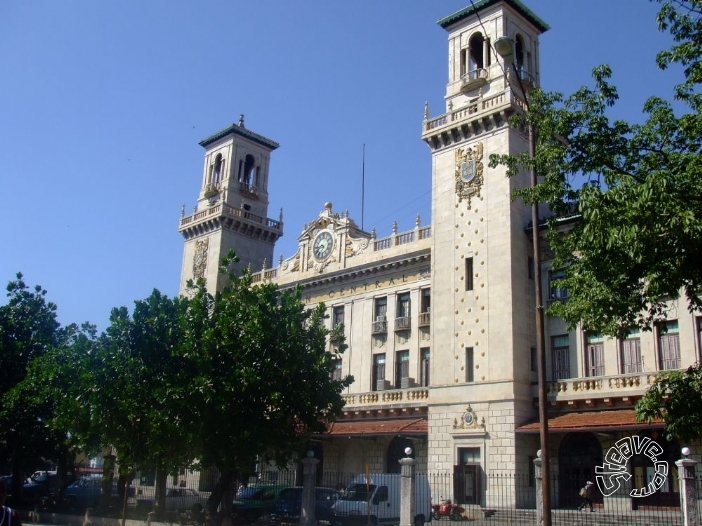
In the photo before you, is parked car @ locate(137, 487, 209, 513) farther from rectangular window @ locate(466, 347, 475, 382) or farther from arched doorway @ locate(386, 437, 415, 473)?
rectangular window @ locate(466, 347, 475, 382)

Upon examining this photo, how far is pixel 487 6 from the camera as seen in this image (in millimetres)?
38719

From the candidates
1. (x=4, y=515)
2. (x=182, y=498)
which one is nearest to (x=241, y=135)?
(x=182, y=498)

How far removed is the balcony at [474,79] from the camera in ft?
124

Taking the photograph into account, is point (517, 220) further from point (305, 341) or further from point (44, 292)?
point (44, 292)

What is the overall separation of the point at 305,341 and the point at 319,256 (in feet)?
58.6

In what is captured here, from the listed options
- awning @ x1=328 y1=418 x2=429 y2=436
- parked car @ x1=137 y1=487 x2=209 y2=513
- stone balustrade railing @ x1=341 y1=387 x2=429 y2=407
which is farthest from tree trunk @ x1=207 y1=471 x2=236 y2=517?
stone balustrade railing @ x1=341 y1=387 x2=429 y2=407

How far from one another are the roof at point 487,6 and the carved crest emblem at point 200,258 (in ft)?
77.0

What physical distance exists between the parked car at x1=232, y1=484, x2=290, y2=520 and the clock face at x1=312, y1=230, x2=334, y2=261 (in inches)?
694

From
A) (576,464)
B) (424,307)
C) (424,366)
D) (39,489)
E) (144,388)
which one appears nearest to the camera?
(144,388)

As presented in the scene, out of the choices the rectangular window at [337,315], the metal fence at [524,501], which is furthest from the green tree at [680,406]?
the rectangular window at [337,315]

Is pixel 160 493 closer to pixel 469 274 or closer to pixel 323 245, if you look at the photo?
pixel 469 274

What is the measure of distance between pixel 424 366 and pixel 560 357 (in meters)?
7.60

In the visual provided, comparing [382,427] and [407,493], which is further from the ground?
[382,427]

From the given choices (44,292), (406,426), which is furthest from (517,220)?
(44,292)
